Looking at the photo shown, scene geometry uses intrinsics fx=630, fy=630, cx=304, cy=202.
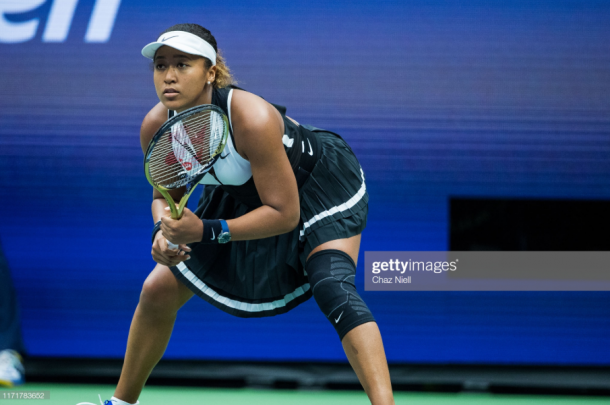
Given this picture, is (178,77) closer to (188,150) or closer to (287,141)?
(188,150)

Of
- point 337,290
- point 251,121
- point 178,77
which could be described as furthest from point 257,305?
point 178,77

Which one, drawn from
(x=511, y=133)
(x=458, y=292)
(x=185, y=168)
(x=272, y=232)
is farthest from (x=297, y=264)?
(x=511, y=133)

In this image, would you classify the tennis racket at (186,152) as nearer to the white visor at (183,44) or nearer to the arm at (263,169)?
the arm at (263,169)

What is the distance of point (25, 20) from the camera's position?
9.05ft

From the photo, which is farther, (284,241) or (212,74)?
(284,241)

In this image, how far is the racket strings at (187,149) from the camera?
154 cm

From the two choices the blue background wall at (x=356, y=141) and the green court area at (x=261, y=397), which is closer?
the green court area at (x=261, y=397)

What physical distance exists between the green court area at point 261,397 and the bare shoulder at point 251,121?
1.32 metres

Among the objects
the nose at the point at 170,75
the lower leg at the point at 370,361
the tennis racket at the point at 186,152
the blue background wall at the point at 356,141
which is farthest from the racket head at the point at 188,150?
the blue background wall at the point at 356,141

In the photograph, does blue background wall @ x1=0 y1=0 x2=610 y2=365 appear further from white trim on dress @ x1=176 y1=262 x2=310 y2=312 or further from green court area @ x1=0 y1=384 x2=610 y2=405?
white trim on dress @ x1=176 y1=262 x2=310 y2=312

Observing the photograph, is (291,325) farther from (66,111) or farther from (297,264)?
(66,111)

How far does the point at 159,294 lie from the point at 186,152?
49 cm

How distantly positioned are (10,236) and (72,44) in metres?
0.90

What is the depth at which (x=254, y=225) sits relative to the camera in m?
1.61
